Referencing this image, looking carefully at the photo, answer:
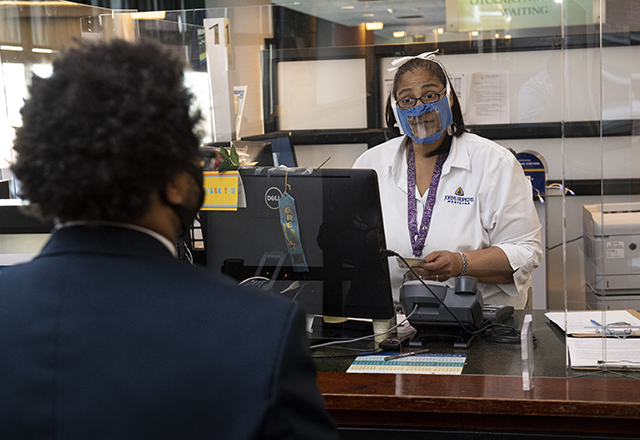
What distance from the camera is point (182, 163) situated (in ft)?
2.27

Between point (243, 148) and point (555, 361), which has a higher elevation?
point (243, 148)

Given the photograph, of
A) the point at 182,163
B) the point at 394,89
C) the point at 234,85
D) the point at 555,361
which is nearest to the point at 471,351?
the point at 555,361

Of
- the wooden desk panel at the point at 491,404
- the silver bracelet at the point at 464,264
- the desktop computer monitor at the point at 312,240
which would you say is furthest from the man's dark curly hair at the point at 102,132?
the silver bracelet at the point at 464,264

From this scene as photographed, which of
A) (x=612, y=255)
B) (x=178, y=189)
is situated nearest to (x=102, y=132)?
(x=178, y=189)

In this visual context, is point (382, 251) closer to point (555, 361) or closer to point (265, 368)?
point (555, 361)

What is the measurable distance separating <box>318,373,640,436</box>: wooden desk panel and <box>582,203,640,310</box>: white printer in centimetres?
24

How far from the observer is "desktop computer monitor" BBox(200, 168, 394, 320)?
166cm

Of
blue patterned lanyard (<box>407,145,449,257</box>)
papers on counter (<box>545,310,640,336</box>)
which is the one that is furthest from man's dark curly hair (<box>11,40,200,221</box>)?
blue patterned lanyard (<box>407,145,449,257</box>)

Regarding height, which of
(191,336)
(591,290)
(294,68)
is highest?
(294,68)

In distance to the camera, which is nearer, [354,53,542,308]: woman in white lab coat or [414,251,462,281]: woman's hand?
[414,251,462,281]: woman's hand

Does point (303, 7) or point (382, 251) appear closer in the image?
point (382, 251)

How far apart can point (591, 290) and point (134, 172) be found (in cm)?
132

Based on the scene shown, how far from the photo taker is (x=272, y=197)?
1724 millimetres

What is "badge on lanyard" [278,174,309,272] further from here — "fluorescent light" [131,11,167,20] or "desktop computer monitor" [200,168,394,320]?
"fluorescent light" [131,11,167,20]
